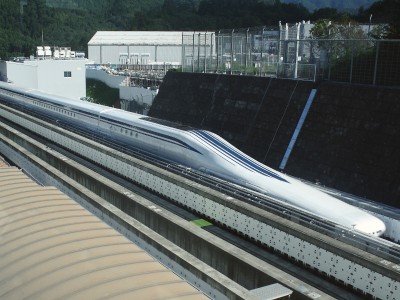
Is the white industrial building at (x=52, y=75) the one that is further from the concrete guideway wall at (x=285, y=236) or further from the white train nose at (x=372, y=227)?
Answer: the white train nose at (x=372, y=227)

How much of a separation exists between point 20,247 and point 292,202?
9.25 m

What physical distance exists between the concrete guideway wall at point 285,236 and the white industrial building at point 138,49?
66329 millimetres

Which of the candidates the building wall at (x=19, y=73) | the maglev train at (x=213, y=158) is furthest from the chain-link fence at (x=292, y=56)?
the building wall at (x=19, y=73)

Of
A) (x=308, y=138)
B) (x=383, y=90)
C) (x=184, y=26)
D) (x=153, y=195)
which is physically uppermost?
(x=184, y=26)

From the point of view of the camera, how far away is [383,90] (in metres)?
20.0

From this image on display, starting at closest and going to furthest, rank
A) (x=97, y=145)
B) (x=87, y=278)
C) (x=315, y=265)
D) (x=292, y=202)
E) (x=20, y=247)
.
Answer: (x=87, y=278) < (x=20, y=247) < (x=315, y=265) < (x=292, y=202) < (x=97, y=145)

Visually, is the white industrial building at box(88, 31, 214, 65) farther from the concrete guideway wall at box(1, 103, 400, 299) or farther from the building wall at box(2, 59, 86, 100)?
the concrete guideway wall at box(1, 103, 400, 299)

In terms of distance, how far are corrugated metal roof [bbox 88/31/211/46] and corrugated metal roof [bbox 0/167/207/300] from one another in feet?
256

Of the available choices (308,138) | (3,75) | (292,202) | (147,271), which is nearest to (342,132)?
(308,138)

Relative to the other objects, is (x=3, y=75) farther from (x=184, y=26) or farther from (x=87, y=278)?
(x=184, y=26)

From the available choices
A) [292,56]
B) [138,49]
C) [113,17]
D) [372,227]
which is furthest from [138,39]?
[113,17]

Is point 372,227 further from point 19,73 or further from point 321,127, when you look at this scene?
point 19,73

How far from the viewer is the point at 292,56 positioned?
86.7 ft

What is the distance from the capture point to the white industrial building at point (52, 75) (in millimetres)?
49969
